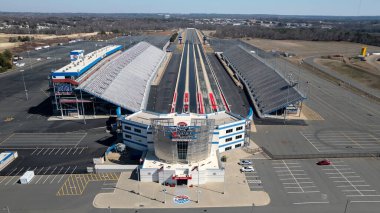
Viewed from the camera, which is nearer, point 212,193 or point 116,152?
point 212,193

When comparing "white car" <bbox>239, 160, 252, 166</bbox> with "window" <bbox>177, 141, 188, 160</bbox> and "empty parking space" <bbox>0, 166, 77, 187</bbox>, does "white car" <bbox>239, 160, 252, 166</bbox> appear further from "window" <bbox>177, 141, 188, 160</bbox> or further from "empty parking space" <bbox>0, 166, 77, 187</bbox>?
"empty parking space" <bbox>0, 166, 77, 187</bbox>

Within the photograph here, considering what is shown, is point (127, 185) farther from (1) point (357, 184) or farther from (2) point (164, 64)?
(2) point (164, 64)

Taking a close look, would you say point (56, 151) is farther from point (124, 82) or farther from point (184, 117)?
point (124, 82)

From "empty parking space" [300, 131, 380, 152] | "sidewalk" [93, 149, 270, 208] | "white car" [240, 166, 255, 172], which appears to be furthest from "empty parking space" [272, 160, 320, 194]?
"empty parking space" [300, 131, 380, 152]

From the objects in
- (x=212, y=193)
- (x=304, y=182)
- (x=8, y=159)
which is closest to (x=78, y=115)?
(x=8, y=159)

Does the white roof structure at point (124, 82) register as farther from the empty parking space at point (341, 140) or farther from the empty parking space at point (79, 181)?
the empty parking space at point (341, 140)

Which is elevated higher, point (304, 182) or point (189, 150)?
point (189, 150)
